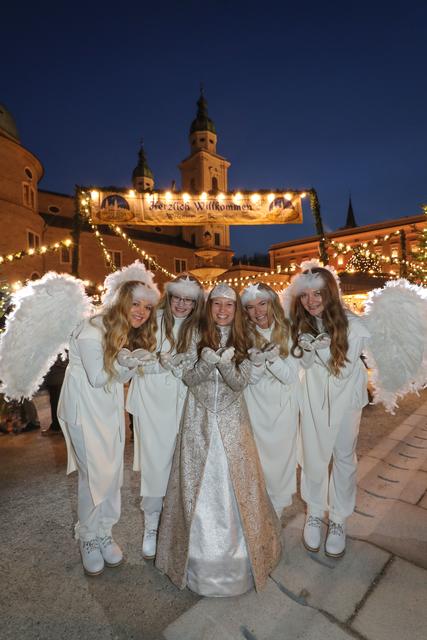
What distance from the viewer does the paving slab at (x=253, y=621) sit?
1.96 metres

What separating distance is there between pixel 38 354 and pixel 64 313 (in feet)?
1.27

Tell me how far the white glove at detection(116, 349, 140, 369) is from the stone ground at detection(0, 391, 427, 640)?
1481 mm

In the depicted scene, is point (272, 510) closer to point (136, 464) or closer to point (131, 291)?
point (136, 464)

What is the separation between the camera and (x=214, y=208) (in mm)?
8602

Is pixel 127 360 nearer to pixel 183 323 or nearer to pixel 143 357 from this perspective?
pixel 143 357

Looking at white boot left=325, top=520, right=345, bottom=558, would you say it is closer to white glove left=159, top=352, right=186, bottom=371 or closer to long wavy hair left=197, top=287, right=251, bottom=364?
long wavy hair left=197, top=287, right=251, bottom=364

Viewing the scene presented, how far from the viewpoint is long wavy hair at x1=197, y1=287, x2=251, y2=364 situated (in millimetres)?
2534

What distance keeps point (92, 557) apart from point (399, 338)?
2837mm

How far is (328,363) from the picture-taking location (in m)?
2.68

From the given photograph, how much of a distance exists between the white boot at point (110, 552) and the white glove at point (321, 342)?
2113mm

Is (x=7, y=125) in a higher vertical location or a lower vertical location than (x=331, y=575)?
higher

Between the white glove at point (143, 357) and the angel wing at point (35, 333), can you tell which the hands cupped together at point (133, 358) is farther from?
the angel wing at point (35, 333)

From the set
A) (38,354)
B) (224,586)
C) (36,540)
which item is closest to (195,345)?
(38,354)

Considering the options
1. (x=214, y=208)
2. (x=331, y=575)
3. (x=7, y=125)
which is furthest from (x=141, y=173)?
(x=331, y=575)
